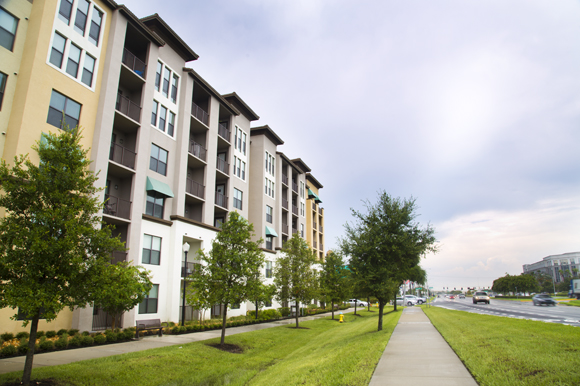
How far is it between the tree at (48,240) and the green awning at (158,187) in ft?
43.6

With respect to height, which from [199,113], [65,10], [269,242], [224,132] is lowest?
[269,242]

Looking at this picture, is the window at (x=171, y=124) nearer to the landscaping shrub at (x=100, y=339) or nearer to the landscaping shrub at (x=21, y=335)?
the landscaping shrub at (x=100, y=339)

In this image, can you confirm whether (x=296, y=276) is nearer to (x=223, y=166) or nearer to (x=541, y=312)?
(x=223, y=166)

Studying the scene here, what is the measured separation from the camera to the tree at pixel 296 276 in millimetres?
27750

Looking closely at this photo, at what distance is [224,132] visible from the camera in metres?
33.0

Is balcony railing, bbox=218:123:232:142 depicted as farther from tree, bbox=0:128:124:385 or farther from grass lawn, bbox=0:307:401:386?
tree, bbox=0:128:124:385

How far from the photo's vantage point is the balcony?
105 feet

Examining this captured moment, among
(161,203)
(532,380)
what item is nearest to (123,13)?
(161,203)

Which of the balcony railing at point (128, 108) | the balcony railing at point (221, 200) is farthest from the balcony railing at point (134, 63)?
the balcony railing at point (221, 200)

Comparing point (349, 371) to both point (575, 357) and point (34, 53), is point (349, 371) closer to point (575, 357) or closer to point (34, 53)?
point (575, 357)

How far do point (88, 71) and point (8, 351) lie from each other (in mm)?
14914

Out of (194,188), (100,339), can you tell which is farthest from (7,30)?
(100,339)

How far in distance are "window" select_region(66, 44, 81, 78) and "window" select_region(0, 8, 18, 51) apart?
243 centimetres

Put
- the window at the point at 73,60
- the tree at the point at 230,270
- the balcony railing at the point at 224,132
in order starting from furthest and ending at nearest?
the balcony railing at the point at 224,132 < the window at the point at 73,60 < the tree at the point at 230,270
